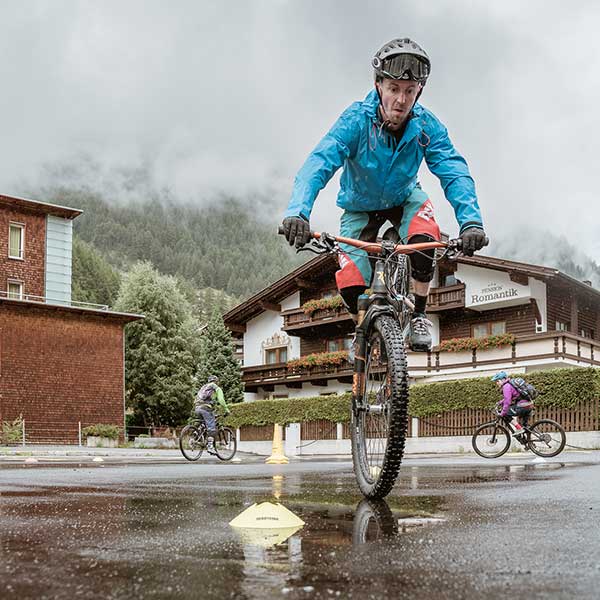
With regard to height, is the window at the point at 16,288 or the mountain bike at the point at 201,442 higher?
the window at the point at 16,288

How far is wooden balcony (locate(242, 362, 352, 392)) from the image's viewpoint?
142 feet

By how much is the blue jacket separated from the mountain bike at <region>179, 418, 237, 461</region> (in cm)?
1407

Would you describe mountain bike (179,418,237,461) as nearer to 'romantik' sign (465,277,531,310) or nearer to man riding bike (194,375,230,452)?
man riding bike (194,375,230,452)

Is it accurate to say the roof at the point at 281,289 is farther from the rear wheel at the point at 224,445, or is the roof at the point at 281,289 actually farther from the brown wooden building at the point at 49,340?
the rear wheel at the point at 224,445

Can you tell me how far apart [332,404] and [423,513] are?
31003 mm

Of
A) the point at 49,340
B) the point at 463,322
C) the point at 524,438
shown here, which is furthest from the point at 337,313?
the point at 524,438

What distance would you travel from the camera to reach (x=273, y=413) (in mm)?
37094

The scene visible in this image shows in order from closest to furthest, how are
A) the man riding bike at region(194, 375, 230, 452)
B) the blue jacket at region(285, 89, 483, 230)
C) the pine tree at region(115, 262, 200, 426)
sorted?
the blue jacket at region(285, 89, 483, 230), the man riding bike at region(194, 375, 230, 452), the pine tree at region(115, 262, 200, 426)

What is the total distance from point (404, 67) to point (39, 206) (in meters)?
40.2

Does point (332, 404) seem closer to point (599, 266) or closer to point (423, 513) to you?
point (423, 513)

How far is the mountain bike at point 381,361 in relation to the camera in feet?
13.5

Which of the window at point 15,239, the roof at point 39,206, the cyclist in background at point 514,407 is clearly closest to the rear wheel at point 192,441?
the cyclist in background at point 514,407

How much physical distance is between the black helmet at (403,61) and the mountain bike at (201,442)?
14.7 m

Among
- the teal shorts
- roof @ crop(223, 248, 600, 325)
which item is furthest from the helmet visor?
roof @ crop(223, 248, 600, 325)
